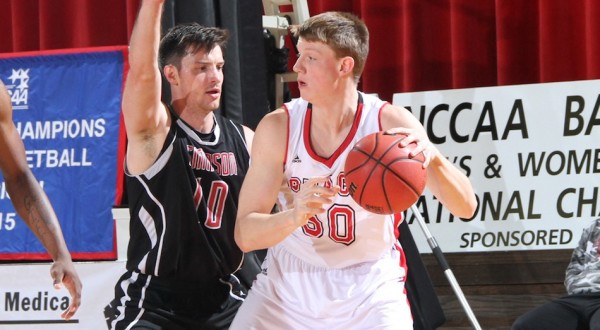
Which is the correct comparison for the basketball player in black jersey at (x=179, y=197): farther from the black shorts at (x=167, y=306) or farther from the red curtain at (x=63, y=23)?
the red curtain at (x=63, y=23)

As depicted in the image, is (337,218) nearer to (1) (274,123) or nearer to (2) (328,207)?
(2) (328,207)

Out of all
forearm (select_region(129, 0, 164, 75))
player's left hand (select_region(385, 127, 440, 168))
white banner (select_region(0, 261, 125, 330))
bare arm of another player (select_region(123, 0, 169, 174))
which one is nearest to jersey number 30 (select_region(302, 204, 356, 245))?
player's left hand (select_region(385, 127, 440, 168))

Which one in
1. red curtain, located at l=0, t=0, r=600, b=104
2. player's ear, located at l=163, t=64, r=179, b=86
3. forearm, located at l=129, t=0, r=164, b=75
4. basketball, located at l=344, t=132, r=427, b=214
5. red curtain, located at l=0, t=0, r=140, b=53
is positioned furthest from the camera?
red curtain, located at l=0, t=0, r=140, b=53

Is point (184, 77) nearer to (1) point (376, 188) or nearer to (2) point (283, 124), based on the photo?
(2) point (283, 124)

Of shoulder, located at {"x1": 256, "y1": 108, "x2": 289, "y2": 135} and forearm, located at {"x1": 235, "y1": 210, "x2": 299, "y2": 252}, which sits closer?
forearm, located at {"x1": 235, "y1": 210, "x2": 299, "y2": 252}

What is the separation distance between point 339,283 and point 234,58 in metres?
1.68

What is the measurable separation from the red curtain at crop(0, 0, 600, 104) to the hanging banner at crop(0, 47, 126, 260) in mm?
1574

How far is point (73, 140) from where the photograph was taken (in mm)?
5406

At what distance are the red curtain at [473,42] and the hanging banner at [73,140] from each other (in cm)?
157

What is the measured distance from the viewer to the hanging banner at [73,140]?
5309mm

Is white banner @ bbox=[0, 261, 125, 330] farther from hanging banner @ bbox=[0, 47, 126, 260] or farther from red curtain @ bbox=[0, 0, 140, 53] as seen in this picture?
red curtain @ bbox=[0, 0, 140, 53]

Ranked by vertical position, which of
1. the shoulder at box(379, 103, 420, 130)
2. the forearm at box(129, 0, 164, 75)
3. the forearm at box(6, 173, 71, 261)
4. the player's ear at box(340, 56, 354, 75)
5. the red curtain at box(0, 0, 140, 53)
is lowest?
the forearm at box(6, 173, 71, 261)

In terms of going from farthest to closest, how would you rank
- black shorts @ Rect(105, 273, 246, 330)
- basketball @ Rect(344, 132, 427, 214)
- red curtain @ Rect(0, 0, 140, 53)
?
1. red curtain @ Rect(0, 0, 140, 53)
2. black shorts @ Rect(105, 273, 246, 330)
3. basketball @ Rect(344, 132, 427, 214)

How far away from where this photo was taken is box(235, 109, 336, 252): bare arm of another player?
10.5 ft
